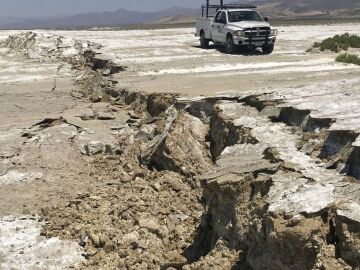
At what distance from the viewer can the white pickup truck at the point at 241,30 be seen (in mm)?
24266

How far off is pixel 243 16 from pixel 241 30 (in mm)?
1923

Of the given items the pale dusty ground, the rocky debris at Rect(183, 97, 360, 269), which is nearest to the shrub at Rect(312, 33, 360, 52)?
the pale dusty ground

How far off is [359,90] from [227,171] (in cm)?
496

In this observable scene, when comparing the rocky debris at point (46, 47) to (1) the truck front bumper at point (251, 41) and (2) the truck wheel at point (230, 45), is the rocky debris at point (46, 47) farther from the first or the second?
(1) the truck front bumper at point (251, 41)

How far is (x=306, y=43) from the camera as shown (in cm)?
3069

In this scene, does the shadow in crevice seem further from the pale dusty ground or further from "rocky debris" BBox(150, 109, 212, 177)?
the pale dusty ground

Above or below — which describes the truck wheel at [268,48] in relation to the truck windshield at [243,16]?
below

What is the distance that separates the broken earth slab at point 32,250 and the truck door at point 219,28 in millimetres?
18599

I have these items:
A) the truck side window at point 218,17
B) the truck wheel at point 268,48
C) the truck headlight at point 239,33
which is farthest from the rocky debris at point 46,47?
the truck wheel at point 268,48

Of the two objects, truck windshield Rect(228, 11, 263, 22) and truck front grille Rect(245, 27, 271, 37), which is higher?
truck windshield Rect(228, 11, 263, 22)

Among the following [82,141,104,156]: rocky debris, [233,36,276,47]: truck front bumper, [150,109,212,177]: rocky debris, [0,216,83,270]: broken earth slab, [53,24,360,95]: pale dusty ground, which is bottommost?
[0,216,83,270]: broken earth slab

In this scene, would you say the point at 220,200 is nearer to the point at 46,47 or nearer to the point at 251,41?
the point at 251,41

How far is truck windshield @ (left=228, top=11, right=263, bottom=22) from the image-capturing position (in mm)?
25547

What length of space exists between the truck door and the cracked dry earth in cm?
1173
